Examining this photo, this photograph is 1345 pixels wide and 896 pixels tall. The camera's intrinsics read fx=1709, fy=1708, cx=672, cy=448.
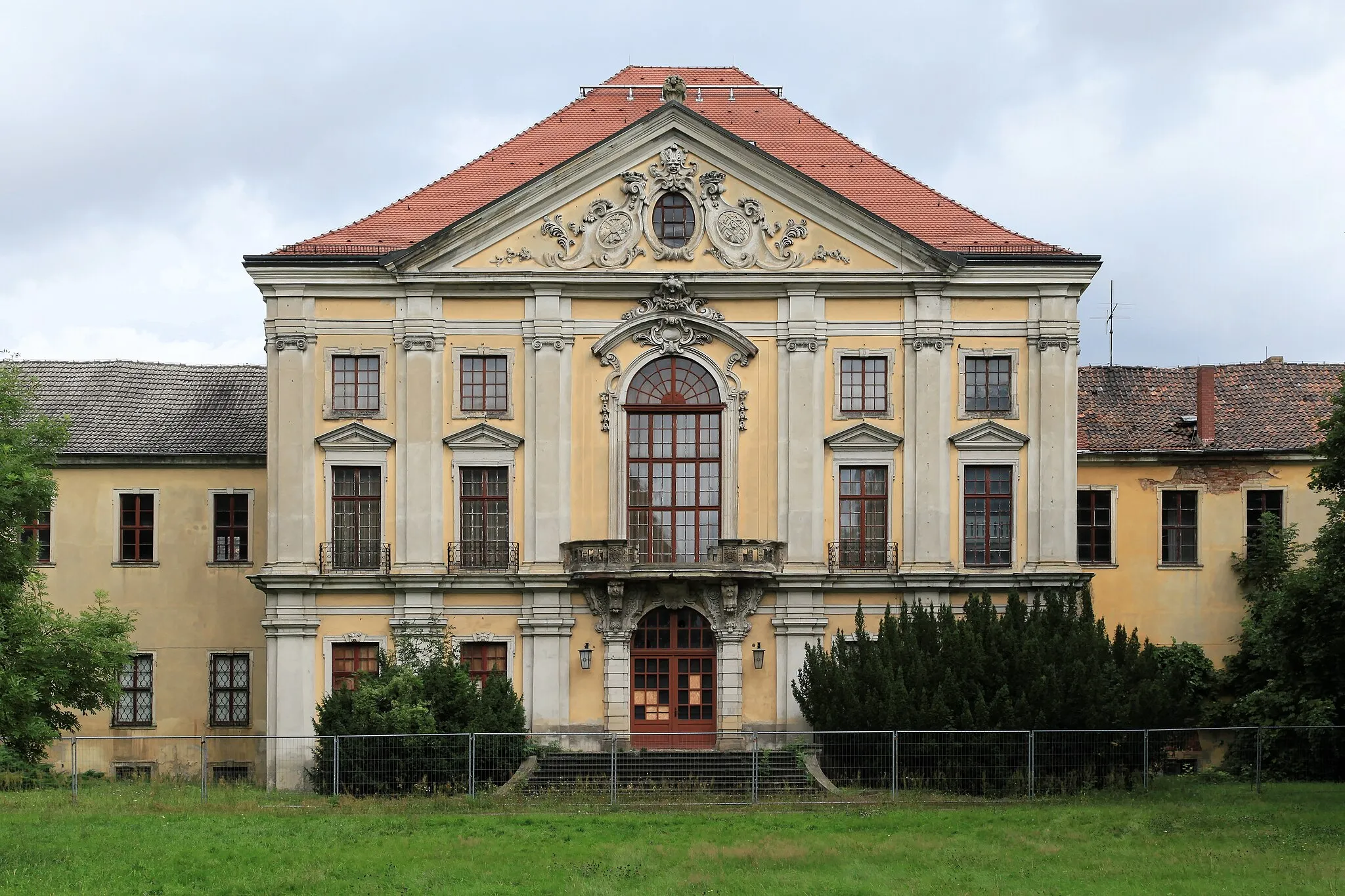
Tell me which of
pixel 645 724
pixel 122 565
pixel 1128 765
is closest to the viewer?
pixel 1128 765

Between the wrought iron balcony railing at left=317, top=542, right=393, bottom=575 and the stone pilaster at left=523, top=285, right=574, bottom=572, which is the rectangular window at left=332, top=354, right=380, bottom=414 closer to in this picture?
the wrought iron balcony railing at left=317, top=542, right=393, bottom=575

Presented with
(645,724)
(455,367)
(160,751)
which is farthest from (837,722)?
(160,751)

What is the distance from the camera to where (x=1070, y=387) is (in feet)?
131

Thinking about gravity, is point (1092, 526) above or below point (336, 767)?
above

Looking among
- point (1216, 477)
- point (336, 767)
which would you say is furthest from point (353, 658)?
point (1216, 477)

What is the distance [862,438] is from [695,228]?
6.27m

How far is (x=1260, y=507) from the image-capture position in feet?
142

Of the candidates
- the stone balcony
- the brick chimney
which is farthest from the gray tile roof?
the brick chimney

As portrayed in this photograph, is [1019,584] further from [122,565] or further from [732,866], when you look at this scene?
[122,565]

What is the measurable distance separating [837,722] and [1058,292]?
11.6 metres

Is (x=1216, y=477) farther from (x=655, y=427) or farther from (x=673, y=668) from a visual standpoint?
(x=673, y=668)

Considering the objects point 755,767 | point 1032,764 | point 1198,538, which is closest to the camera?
point 755,767

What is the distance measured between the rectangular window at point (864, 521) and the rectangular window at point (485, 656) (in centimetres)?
814

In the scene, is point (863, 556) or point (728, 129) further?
point (728, 129)
